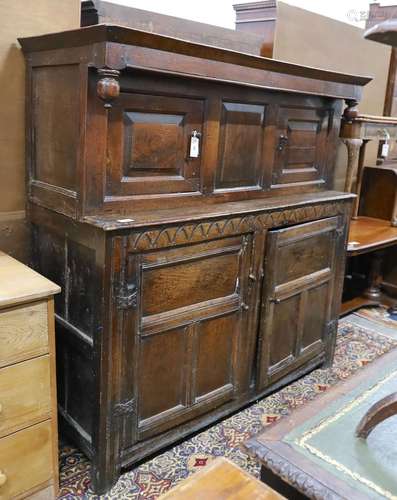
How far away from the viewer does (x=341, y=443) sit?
1464mm

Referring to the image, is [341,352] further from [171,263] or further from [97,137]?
[97,137]

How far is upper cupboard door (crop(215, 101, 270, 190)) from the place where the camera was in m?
2.08

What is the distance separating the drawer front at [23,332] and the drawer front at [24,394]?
3 cm

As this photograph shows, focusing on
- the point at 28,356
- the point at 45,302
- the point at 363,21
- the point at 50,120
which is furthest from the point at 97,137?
the point at 363,21

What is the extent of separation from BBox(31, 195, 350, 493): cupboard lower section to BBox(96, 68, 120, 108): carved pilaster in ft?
1.30

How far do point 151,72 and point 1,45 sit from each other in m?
0.59

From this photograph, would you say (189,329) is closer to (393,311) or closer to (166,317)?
(166,317)

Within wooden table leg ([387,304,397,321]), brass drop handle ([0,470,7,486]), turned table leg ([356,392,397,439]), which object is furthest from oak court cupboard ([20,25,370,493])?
wooden table leg ([387,304,397,321])

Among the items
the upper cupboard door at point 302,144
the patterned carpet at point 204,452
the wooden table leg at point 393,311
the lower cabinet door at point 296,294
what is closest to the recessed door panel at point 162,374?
the patterned carpet at point 204,452

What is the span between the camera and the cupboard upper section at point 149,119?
5.36ft

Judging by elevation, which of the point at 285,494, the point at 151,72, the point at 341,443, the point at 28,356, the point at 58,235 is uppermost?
the point at 151,72

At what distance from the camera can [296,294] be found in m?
2.47

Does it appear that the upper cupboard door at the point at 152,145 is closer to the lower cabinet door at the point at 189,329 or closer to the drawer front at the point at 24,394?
the lower cabinet door at the point at 189,329

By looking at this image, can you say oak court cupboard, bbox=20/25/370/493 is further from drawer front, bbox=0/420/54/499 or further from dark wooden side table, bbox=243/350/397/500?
dark wooden side table, bbox=243/350/397/500
